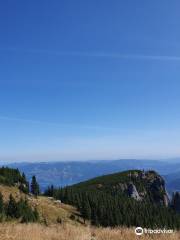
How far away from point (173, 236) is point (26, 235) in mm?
6420

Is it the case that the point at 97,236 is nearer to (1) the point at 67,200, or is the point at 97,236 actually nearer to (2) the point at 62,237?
(2) the point at 62,237

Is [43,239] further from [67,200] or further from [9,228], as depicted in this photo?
[67,200]

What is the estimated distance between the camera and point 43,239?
1454 centimetres

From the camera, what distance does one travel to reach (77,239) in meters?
15.0

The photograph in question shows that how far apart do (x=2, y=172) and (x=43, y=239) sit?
126 metres

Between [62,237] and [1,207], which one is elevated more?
[62,237]

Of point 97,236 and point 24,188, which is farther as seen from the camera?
point 24,188

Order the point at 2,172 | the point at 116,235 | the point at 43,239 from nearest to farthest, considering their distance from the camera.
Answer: the point at 43,239
the point at 116,235
the point at 2,172

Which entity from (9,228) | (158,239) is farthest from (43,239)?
(158,239)

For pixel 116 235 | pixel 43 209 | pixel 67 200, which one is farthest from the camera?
pixel 67 200

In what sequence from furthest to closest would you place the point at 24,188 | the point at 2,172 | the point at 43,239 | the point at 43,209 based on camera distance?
the point at 2,172 → the point at 24,188 → the point at 43,209 → the point at 43,239

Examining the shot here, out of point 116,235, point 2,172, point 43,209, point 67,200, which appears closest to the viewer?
point 116,235

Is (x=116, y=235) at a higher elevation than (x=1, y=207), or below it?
higher

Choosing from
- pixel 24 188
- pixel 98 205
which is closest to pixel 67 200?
pixel 98 205
